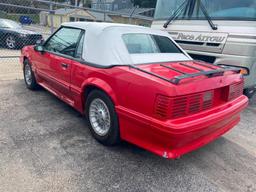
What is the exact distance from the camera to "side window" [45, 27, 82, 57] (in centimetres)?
368

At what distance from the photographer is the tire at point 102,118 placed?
9.50ft

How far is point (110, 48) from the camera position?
3066mm

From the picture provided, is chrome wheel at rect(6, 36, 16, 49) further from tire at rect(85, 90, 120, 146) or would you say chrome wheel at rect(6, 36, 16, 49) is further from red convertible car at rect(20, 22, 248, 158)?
tire at rect(85, 90, 120, 146)

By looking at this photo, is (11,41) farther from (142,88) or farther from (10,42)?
(142,88)

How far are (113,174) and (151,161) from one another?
55 cm

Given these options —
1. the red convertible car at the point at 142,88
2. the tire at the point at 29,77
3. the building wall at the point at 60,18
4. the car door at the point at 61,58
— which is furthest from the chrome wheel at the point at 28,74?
the building wall at the point at 60,18

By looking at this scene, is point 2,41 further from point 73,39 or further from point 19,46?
point 73,39

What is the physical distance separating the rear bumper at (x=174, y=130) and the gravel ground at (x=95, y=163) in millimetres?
357

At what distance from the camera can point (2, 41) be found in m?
10.4

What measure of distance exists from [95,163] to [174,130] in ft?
3.57

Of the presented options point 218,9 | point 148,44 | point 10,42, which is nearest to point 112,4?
point 10,42

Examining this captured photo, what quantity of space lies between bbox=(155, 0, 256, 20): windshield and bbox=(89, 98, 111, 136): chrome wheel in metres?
3.00

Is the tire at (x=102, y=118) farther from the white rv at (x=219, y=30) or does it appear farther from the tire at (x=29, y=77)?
the white rv at (x=219, y=30)

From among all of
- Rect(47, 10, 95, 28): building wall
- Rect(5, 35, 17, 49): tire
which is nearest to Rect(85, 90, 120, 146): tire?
Rect(47, 10, 95, 28): building wall
